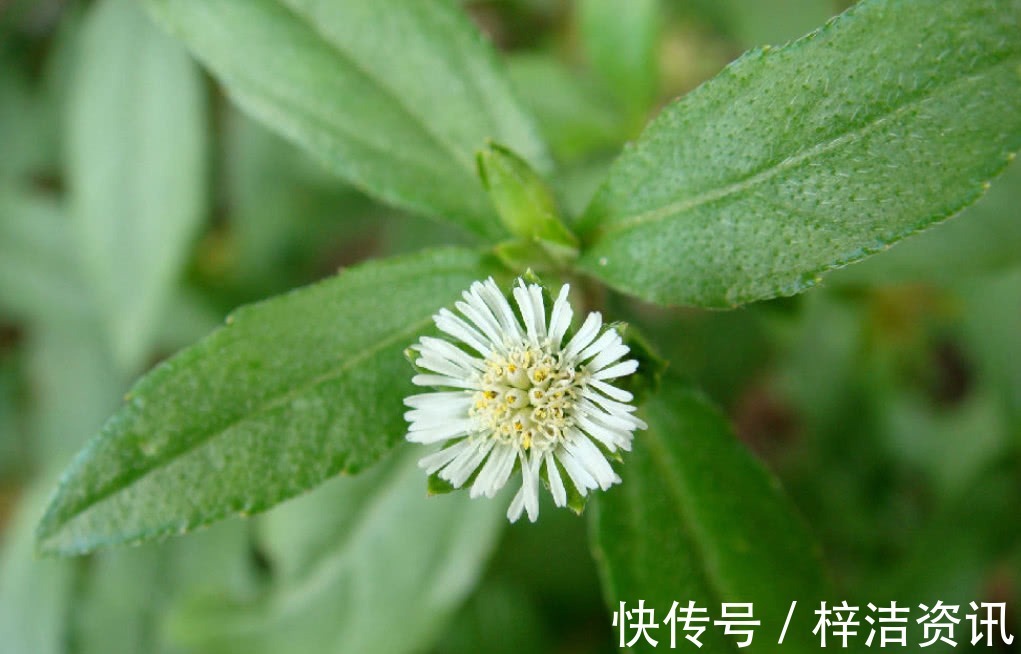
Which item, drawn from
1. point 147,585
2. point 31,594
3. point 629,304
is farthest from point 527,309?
point 31,594

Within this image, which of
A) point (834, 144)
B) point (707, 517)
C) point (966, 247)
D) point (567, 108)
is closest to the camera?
point (834, 144)

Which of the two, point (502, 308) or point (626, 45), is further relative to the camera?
point (626, 45)

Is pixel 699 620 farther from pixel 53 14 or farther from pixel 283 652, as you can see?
pixel 53 14

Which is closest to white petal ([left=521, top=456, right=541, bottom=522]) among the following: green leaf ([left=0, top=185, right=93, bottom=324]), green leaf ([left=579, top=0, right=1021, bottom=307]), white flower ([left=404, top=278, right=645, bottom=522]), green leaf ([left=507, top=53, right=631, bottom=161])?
white flower ([left=404, top=278, right=645, bottom=522])

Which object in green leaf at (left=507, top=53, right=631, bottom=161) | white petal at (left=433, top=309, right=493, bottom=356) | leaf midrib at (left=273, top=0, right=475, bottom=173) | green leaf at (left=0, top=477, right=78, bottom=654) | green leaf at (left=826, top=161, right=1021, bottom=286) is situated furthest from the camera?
green leaf at (left=0, top=477, right=78, bottom=654)

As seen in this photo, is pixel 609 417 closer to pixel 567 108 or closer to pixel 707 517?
pixel 707 517

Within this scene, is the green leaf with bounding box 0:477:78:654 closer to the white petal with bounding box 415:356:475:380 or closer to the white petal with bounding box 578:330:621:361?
the white petal with bounding box 415:356:475:380

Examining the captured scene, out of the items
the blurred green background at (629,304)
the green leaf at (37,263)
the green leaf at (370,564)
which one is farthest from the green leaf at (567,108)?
the green leaf at (37,263)
